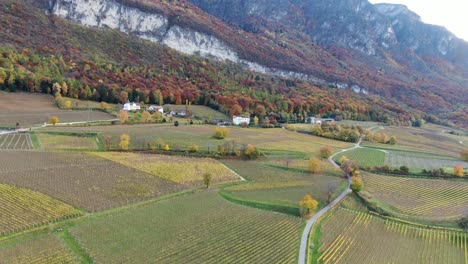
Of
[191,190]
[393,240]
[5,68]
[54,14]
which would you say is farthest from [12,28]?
[393,240]

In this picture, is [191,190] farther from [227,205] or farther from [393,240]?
[393,240]

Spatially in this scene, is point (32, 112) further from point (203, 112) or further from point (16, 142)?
point (203, 112)

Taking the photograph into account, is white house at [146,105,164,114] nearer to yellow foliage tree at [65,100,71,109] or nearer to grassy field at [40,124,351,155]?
grassy field at [40,124,351,155]

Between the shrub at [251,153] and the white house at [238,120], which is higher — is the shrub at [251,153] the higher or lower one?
the lower one

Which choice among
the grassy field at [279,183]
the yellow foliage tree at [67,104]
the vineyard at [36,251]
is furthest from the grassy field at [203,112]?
the vineyard at [36,251]

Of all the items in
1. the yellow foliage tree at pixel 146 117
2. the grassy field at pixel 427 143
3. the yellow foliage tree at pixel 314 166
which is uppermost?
the yellow foliage tree at pixel 146 117

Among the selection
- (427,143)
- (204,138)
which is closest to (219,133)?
(204,138)

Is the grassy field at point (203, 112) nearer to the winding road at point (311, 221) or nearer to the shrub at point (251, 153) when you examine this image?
the shrub at point (251, 153)
